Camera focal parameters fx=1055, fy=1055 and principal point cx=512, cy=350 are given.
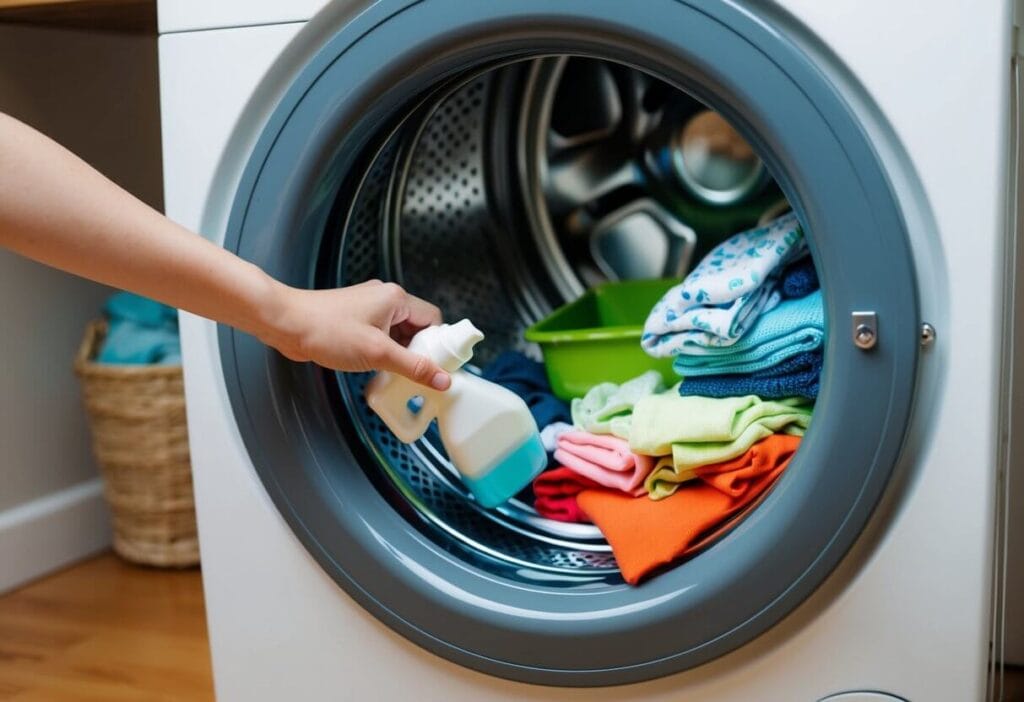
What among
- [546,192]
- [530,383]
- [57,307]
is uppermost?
[546,192]

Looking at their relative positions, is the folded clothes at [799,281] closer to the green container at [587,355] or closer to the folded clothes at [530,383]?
the green container at [587,355]

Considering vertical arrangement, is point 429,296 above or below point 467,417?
above

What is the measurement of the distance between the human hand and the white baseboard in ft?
2.79

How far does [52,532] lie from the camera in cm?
153

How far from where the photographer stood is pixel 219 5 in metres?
0.88

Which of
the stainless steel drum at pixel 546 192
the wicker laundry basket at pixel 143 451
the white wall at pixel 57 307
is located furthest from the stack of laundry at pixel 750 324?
the white wall at pixel 57 307

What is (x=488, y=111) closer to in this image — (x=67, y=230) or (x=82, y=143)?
(x=67, y=230)

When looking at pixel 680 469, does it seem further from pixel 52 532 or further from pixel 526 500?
pixel 52 532

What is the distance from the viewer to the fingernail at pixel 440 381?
849mm

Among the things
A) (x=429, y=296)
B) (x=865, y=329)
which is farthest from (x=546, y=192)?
(x=865, y=329)

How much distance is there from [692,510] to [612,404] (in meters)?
0.17

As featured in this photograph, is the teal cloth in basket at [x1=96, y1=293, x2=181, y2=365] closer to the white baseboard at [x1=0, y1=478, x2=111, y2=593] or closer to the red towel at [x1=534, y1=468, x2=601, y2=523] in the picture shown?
the white baseboard at [x1=0, y1=478, x2=111, y2=593]

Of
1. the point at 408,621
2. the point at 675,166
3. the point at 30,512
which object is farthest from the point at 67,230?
the point at 30,512

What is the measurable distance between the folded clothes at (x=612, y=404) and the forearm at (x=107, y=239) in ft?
1.06
